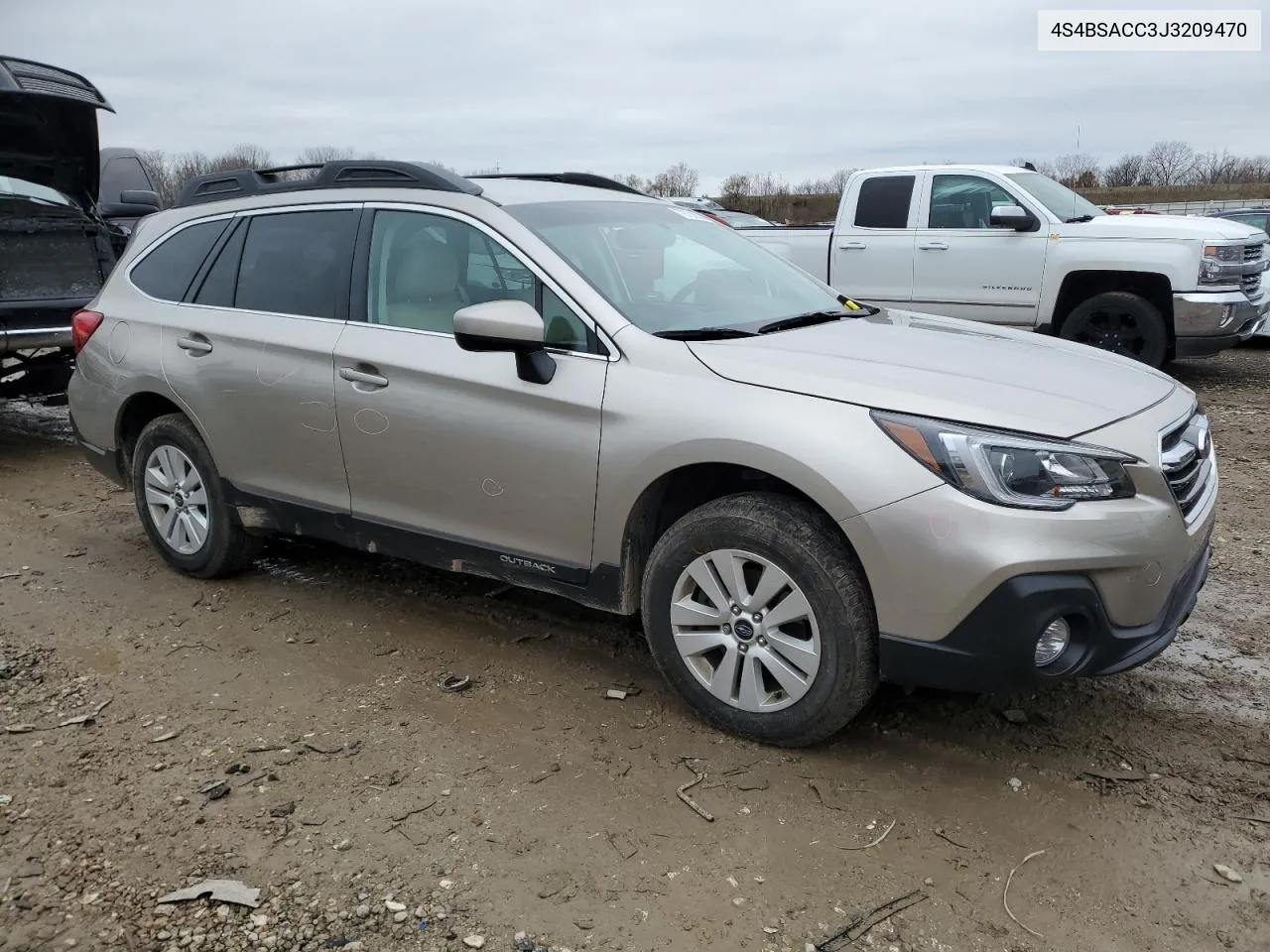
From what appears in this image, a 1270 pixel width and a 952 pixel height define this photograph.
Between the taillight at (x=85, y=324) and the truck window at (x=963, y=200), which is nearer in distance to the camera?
the taillight at (x=85, y=324)

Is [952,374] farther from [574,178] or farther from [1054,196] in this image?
[1054,196]

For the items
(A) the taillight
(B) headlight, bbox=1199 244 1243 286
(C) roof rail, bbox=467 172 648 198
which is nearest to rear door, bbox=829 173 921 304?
(B) headlight, bbox=1199 244 1243 286

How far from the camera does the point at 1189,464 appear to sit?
3125 mm

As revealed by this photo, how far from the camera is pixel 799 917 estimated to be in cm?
255

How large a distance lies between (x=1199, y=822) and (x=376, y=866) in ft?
7.40

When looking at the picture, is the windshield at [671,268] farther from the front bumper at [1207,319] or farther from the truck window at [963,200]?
Result: the truck window at [963,200]

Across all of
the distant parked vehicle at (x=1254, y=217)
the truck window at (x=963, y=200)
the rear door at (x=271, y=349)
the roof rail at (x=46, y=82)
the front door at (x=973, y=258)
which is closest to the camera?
the rear door at (x=271, y=349)

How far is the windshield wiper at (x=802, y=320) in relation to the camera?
3.67 metres

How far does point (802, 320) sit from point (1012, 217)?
19.6 feet

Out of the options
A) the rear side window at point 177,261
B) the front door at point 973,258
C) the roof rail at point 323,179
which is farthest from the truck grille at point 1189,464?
the front door at point 973,258

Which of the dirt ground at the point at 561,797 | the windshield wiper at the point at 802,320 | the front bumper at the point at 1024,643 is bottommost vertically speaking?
the dirt ground at the point at 561,797

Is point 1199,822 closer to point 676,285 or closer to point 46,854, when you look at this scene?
point 676,285

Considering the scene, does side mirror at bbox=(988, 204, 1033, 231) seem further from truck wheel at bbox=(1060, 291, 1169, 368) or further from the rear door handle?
the rear door handle

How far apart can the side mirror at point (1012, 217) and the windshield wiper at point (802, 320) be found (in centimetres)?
557
